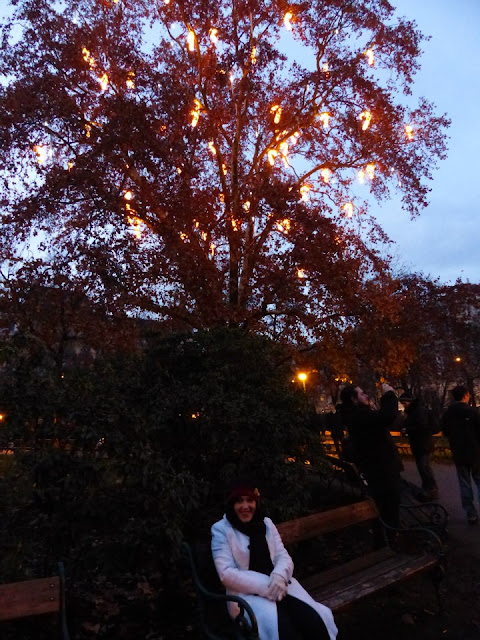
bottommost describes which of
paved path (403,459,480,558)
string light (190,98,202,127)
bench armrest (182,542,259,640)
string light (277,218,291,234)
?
paved path (403,459,480,558)

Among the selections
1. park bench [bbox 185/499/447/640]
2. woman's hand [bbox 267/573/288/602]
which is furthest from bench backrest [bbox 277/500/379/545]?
woman's hand [bbox 267/573/288/602]

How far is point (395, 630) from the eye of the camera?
4141 mm

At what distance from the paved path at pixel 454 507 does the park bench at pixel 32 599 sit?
4831mm

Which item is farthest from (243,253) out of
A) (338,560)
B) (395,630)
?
(395,630)

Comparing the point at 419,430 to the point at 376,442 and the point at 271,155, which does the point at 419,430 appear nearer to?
the point at 376,442

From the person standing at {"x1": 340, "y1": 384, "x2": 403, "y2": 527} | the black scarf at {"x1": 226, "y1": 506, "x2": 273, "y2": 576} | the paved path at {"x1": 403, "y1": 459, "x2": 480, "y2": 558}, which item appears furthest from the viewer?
the paved path at {"x1": 403, "y1": 459, "x2": 480, "y2": 558}

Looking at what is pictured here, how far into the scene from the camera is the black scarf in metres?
3.62

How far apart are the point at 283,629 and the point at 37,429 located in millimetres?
2615

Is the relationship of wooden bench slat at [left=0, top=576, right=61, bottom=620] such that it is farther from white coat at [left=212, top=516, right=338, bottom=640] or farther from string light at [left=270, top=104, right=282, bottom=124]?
string light at [left=270, top=104, right=282, bottom=124]

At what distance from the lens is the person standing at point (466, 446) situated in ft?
23.3

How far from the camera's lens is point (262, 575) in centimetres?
350

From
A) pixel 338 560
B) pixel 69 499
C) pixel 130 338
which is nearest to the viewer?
pixel 69 499

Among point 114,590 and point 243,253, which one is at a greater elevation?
point 243,253

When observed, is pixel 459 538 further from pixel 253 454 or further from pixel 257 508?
pixel 257 508
